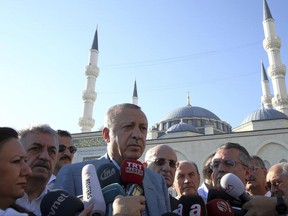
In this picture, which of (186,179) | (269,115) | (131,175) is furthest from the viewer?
(269,115)

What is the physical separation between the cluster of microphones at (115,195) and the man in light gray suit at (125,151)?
0.20 m

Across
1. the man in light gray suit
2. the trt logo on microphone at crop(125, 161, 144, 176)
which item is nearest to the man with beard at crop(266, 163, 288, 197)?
the man in light gray suit

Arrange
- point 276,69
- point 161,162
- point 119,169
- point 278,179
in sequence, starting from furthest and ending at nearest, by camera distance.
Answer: point 276,69
point 161,162
point 278,179
point 119,169

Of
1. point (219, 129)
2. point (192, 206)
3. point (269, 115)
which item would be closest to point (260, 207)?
point (192, 206)

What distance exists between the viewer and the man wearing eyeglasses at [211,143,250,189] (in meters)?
2.53

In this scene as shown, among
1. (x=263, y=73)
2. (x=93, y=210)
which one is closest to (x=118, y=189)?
(x=93, y=210)

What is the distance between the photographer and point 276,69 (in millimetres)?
20094

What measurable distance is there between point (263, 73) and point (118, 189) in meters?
27.8

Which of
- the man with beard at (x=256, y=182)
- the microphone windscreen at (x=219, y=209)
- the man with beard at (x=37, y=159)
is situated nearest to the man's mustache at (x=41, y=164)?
the man with beard at (x=37, y=159)

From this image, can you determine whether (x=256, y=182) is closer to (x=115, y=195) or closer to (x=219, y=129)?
(x=115, y=195)

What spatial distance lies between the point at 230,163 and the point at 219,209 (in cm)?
74

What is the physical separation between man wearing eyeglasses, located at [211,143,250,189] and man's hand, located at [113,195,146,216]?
1299 millimetres

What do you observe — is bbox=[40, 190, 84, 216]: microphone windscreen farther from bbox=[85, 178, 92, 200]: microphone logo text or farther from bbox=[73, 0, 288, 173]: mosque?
bbox=[73, 0, 288, 173]: mosque

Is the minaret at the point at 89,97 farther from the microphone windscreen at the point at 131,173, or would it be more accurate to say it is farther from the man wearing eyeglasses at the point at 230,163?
the microphone windscreen at the point at 131,173
